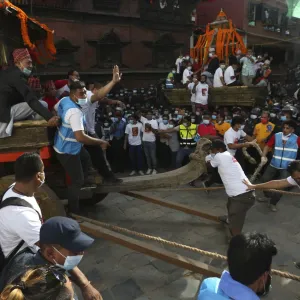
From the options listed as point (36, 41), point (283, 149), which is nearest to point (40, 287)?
point (36, 41)

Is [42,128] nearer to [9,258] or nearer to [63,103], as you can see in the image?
[63,103]

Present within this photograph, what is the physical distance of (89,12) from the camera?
1380 centimetres

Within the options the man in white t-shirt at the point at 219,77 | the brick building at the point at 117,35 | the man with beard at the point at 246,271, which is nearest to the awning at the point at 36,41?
the man with beard at the point at 246,271

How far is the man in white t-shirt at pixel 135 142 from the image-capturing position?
8.07 m

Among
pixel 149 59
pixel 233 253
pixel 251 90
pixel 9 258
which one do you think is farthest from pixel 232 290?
pixel 149 59

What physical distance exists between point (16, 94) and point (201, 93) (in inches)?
287

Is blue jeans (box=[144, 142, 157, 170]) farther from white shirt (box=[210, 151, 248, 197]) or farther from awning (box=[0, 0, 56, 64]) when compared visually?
white shirt (box=[210, 151, 248, 197])

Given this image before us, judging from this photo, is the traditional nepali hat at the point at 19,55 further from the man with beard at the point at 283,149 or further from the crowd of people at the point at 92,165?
the man with beard at the point at 283,149

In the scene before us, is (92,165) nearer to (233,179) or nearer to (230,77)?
(233,179)

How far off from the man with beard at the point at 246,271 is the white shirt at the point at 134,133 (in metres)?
6.40

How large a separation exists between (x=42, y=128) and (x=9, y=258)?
193 cm

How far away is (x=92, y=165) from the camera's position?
447 centimetres

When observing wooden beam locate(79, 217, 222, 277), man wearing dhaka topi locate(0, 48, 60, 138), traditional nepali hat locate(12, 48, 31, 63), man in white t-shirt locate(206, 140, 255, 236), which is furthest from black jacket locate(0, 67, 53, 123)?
man in white t-shirt locate(206, 140, 255, 236)

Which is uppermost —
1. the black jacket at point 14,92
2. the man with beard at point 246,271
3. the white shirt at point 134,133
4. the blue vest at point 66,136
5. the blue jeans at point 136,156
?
the black jacket at point 14,92
